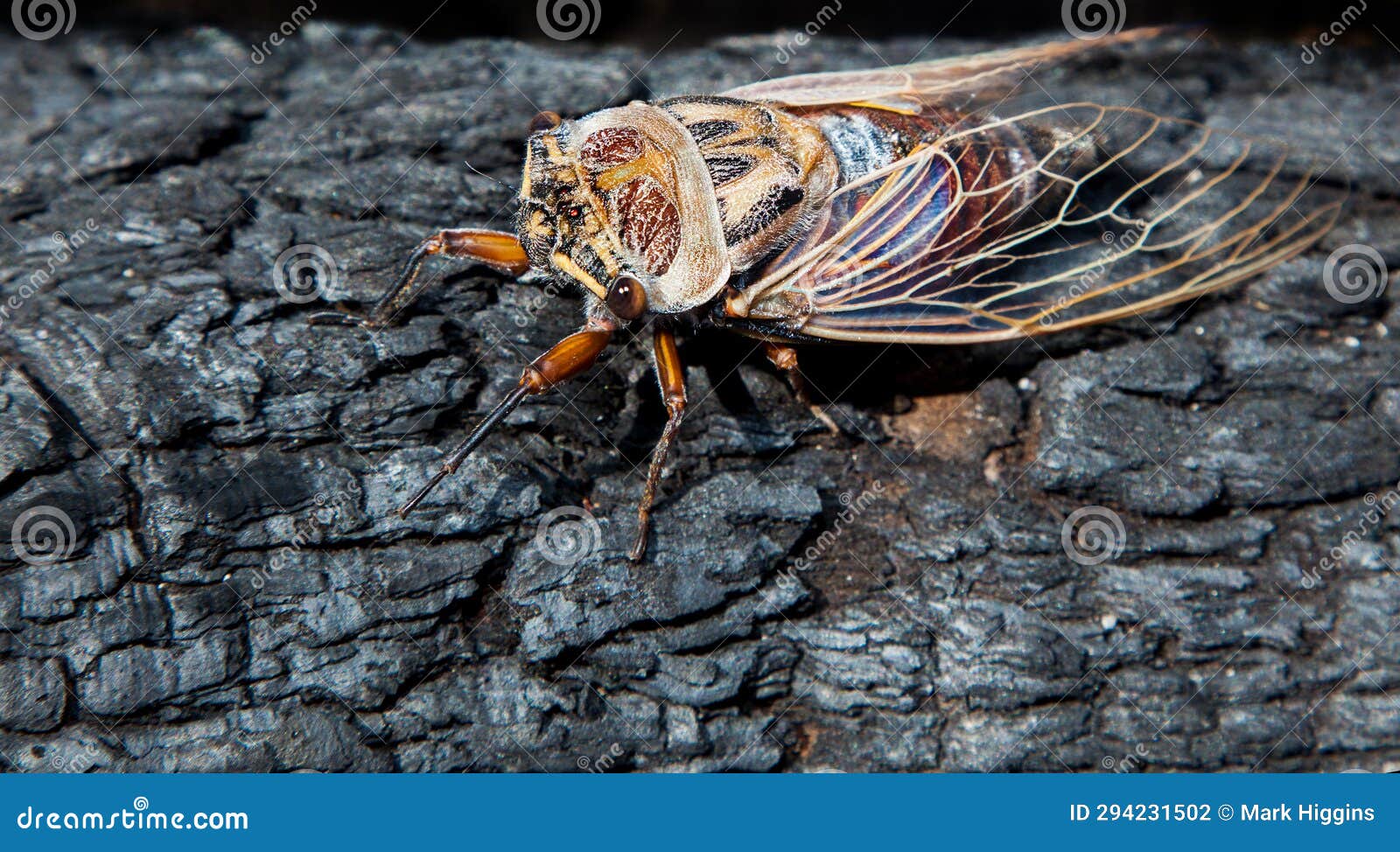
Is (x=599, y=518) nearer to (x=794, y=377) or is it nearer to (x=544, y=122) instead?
(x=794, y=377)

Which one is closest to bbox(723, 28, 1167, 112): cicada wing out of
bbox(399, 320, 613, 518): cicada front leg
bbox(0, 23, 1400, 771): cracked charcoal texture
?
bbox(0, 23, 1400, 771): cracked charcoal texture

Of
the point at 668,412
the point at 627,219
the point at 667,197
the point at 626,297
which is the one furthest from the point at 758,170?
the point at 668,412

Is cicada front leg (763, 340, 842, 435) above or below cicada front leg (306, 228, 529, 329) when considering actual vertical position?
below

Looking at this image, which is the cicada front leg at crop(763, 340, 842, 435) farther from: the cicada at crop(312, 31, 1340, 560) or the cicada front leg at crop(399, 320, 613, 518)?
the cicada front leg at crop(399, 320, 613, 518)

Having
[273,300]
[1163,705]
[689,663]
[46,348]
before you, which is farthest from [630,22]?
[1163,705]

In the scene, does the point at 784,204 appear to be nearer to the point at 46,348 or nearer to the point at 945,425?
the point at 945,425

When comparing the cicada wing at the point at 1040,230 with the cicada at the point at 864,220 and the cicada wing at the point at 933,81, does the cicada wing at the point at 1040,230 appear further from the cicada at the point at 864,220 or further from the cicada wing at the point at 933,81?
the cicada wing at the point at 933,81
